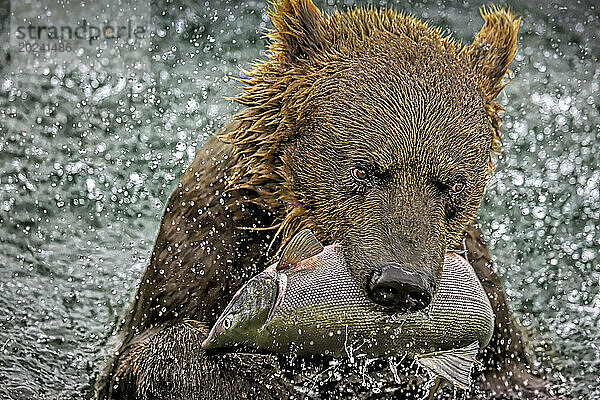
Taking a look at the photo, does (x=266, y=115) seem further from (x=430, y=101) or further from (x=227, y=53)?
(x=227, y=53)

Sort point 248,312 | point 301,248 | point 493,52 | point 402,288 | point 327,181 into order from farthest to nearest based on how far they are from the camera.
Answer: point 493,52 → point 327,181 → point 301,248 → point 248,312 → point 402,288

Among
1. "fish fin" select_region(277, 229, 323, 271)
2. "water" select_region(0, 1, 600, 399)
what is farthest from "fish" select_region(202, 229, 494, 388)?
"water" select_region(0, 1, 600, 399)

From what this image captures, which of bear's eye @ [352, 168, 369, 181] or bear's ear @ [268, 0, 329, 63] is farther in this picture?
bear's ear @ [268, 0, 329, 63]

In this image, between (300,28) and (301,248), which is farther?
(300,28)

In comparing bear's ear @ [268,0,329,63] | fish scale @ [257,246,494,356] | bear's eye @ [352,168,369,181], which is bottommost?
fish scale @ [257,246,494,356]

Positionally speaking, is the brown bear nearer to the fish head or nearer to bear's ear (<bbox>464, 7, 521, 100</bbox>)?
bear's ear (<bbox>464, 7, 521, 100</bbox>)

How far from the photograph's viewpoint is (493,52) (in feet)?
10.1

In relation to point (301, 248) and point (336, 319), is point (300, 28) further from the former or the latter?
point (336, 319)

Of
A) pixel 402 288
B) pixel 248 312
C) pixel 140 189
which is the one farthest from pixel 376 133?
pixel 140 189

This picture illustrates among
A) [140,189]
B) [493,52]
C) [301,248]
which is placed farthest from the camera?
[140,189]

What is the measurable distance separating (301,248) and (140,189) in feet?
10.0

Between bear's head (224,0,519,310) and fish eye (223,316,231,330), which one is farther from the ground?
bear's head (224,0,519,310)

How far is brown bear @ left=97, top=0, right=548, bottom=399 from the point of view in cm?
269

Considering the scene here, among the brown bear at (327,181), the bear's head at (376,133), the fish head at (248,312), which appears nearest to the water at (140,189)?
the brown bear at (327,181)
